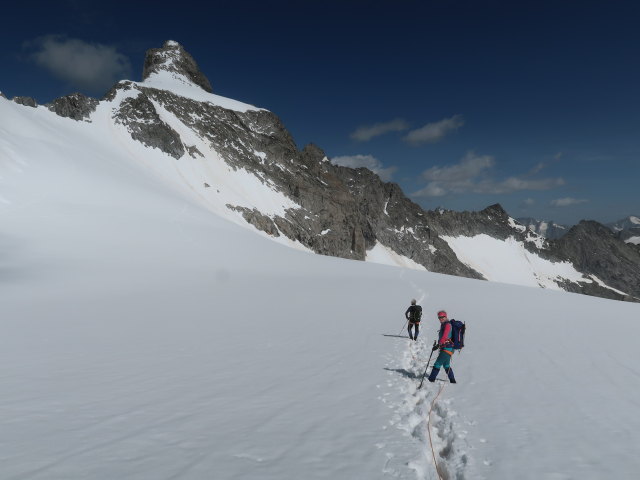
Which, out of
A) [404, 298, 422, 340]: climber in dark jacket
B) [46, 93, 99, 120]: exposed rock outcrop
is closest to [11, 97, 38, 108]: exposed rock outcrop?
[46, 93, 99, 120]: exposed rock outcrop

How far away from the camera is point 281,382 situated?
9.16 metres

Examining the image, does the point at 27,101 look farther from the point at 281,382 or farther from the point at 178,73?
the point at 281,382

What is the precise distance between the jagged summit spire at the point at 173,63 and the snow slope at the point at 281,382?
10876 cm

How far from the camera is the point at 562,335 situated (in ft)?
53.1

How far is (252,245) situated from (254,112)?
80682 mm

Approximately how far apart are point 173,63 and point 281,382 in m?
134

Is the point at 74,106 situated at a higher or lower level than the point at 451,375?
higher

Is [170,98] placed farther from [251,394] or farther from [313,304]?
[251,394]

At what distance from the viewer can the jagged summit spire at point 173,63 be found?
122 m

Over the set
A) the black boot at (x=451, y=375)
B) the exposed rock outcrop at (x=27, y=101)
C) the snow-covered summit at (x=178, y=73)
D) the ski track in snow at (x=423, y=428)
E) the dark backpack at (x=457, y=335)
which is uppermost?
the snow-covered summit at (x=178, y=73)

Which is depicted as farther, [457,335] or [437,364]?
[457,335]

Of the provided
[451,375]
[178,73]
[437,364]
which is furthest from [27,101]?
[451,375]

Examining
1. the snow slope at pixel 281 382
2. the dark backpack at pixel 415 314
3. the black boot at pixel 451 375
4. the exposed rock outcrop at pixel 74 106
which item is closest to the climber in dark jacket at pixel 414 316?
the dark backpack at pixel 415 314

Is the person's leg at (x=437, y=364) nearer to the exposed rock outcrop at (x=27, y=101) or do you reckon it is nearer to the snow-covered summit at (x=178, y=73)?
the exposed rock outcrop at (x=27, y=101)
